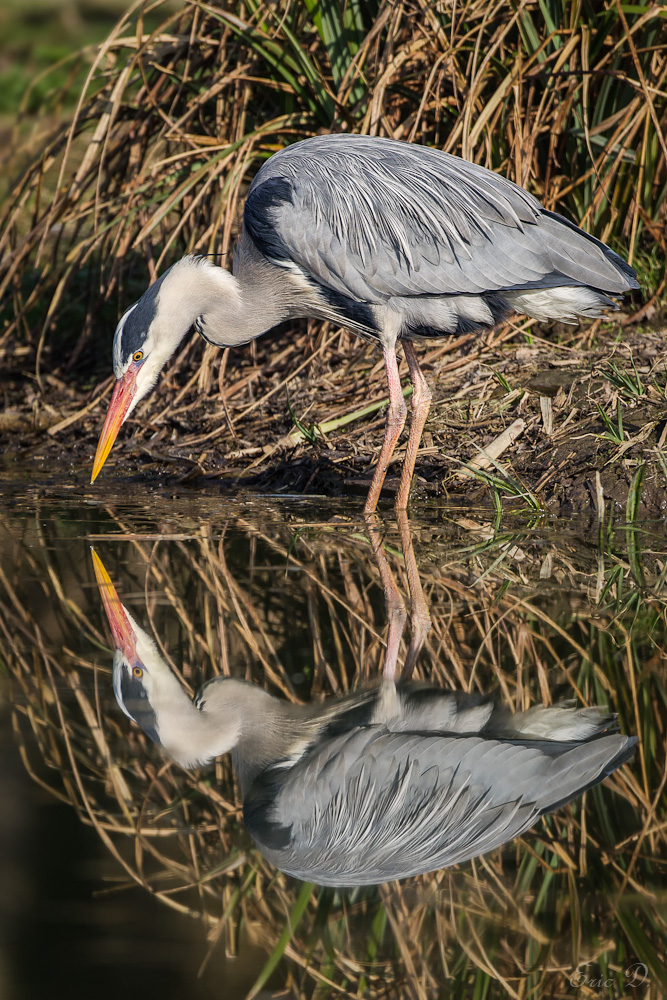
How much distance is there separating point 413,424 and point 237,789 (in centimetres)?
307

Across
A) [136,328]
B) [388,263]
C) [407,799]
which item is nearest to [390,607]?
[407,799]

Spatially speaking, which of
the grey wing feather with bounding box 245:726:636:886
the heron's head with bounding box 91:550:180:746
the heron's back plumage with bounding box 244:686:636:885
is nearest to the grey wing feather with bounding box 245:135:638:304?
the heron's head with bounding box 91:550:180:746

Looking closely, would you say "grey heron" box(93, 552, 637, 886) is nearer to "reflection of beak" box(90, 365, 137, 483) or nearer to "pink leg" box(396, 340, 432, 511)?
"pink leg" box(396, 340, 432, 511)

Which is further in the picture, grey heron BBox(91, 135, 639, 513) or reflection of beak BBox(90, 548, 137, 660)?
grey heron BBox(91, 135, 639, 513)

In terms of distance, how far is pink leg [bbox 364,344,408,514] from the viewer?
5.10 meters

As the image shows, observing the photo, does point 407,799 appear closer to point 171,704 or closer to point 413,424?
point 171,704

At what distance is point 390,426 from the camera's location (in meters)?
5.34

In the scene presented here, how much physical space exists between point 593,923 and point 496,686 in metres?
1.01

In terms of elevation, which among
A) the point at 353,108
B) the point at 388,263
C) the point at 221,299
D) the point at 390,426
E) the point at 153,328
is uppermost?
the point at 353,108

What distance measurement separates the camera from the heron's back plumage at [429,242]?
196 inches

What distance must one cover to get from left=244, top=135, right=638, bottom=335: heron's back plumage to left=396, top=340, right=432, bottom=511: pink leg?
1.06ft

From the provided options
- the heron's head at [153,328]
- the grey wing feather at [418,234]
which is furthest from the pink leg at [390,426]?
the heron's head at [153,328]

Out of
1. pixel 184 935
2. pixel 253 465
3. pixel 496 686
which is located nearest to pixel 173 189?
pixel 253 465

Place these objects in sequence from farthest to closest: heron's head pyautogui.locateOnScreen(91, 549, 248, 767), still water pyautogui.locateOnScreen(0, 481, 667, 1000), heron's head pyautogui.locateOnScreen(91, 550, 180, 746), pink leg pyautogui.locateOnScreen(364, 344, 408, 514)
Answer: pink leg pyautogui.locateOnScreen(364, 344, 408, 514)
heron's head pyautogui.locateOnScreen(91, 550, 180, 746)
heron's head pyautogui.locateOnScreen(91, 549, 248, 767)
still water pyautogui.locateOnScreen(0, 481, 667, 1000)
